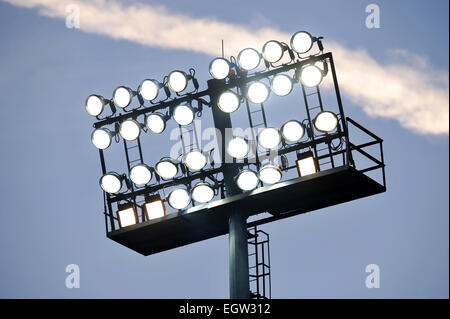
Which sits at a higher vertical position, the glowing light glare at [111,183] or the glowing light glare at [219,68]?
the glowing light glare at [219,68]

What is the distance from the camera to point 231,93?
13.5 metres

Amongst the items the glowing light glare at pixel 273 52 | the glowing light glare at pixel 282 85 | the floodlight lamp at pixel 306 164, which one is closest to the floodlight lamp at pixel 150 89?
the glowing light glare at pixel 273 52

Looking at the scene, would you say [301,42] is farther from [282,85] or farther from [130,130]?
[130,130]

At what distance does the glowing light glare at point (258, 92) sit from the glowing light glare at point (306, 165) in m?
1.24

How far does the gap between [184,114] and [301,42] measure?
96.9 inches

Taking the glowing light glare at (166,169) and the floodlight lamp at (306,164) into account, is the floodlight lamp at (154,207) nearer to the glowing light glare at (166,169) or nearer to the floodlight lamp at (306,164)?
the glowing light glare at (166,169)

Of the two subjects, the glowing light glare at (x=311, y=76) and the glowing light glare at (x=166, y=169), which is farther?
the glowing light glare at (x=166, y=169)

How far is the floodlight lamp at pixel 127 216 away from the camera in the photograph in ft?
46.1

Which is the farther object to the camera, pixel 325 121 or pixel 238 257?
pixel 238 257

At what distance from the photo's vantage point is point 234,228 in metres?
13.3

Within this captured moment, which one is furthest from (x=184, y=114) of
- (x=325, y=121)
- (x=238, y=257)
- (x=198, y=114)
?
(x=238, y=257)

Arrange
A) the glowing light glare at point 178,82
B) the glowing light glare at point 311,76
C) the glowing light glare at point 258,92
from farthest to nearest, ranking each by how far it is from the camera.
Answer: the glowing light glare at point 178,82 < the glowing light glare at point 258,92 < the glowing light glare at point 311,76

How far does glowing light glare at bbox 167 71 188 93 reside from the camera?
1401 cm
